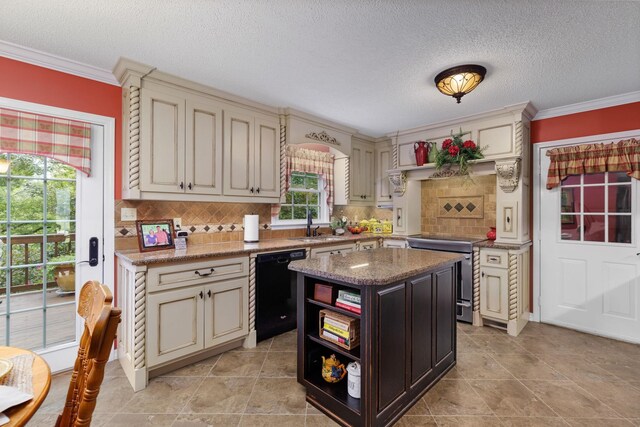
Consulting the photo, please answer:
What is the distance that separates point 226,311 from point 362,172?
2.86 m

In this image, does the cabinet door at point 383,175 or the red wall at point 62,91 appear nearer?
the red wall at point 62,91

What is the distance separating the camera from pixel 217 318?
2.54 m

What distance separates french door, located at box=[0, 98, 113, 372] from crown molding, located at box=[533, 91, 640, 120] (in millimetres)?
4477

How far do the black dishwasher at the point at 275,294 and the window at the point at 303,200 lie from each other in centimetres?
93

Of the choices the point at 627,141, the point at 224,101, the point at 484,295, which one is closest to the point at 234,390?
the point at 224,101

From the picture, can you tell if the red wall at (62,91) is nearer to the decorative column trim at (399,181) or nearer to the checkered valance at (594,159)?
the decorative column trim at (399,181)

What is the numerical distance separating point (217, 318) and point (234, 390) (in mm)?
607

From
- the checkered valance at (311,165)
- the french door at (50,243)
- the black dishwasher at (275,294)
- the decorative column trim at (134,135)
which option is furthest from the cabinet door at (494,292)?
the french door at (50,243)

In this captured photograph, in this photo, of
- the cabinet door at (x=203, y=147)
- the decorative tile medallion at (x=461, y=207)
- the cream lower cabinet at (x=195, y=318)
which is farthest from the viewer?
the decorative tile medallion at (x=461, y=207)

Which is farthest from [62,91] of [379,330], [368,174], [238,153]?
[368,174]

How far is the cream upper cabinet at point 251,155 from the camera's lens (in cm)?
299

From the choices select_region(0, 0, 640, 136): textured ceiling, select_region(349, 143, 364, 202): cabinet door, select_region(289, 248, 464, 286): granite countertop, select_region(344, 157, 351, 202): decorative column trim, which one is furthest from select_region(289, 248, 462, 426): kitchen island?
select_region(349, 143, 364, 202): cabinet door

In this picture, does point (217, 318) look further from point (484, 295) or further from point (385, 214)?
point (385, 214)

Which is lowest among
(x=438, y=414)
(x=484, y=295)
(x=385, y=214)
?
(x=438, y=414)
